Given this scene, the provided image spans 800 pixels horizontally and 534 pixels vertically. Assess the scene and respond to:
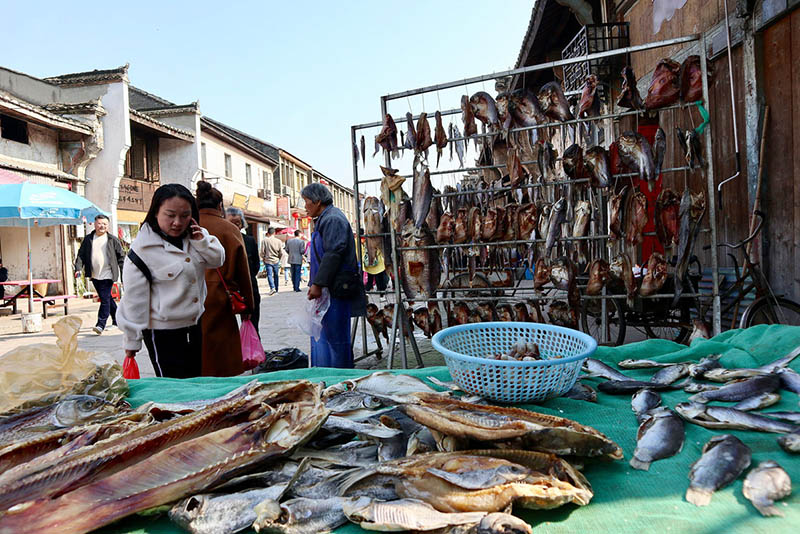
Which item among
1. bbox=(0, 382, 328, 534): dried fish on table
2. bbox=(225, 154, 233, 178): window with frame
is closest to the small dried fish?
bbox=(0, 382, 328, 534): dried fish on table

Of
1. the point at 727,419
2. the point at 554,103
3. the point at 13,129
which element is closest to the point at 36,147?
the point at 13,129

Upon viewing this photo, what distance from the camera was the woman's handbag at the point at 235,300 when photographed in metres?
3.68

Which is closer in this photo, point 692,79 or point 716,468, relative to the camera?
point 716,468

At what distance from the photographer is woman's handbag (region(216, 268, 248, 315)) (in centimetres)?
368

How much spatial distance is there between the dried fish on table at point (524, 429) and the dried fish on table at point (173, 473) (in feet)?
1.26

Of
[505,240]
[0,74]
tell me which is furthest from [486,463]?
→ [0,74]

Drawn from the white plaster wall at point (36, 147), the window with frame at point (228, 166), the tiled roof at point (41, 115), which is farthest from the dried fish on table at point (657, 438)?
the window with frame at point (228, 166)

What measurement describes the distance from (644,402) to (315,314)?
2969mm

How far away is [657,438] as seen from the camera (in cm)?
151

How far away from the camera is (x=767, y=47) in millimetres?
4332

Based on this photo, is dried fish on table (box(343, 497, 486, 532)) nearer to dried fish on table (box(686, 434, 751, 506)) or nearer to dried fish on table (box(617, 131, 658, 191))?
dried fish on table (box(686, 434, 751, 506))

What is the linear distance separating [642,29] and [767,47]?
10.4ft

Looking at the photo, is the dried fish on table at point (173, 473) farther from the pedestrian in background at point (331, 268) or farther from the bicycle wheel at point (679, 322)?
the bicycle wheel at point (679, 322)

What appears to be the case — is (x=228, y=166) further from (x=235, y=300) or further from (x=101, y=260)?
(x=235, y=300)
